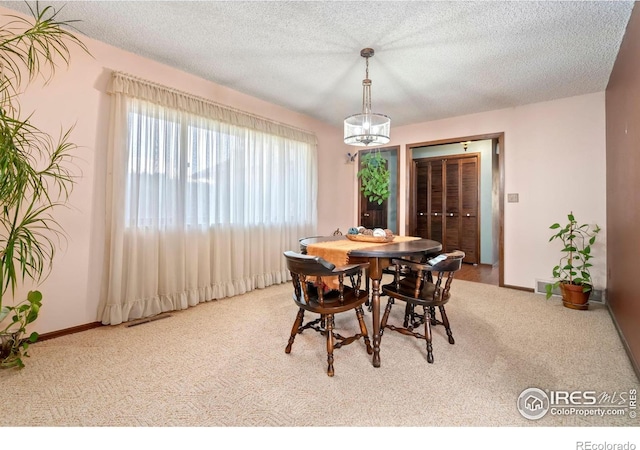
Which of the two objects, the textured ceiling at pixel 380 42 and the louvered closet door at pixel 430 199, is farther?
the louvered closet door at pixel 430 199

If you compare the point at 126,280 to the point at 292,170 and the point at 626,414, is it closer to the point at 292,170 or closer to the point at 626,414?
the point at 292,170

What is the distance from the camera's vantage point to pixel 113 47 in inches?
101

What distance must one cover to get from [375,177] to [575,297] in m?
2.87

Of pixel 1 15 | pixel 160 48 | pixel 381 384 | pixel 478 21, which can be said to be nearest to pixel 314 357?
pixel 381 384

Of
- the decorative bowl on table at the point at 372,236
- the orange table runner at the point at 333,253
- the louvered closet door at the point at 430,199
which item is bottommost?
the orange table runner at the point at 333,253

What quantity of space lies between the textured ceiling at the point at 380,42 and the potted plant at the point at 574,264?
5.14 feet

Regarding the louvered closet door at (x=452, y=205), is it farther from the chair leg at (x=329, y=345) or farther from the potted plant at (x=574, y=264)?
the chair leg at (x=329, y=345)

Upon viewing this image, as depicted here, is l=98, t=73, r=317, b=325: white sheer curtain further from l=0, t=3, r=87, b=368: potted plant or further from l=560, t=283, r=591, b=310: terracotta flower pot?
l=560, t=283, r=591, b=310: terracotta flower pot

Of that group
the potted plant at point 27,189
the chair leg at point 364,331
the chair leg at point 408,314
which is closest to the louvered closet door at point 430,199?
the chair leg at point 408,314

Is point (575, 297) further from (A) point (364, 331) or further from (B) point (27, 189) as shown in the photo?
(B) point (27, 189)

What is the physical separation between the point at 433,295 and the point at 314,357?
927mm

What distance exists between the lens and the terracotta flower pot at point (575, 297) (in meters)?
2.98

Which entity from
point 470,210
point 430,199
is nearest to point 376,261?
point 470,210
